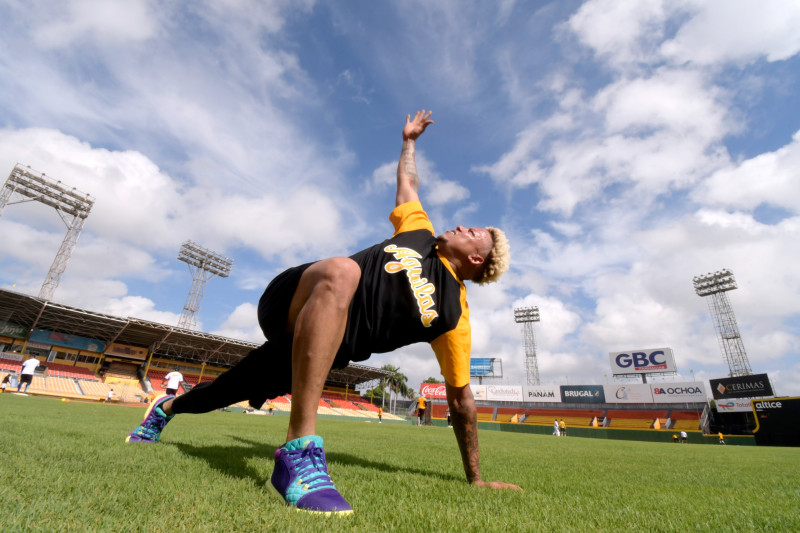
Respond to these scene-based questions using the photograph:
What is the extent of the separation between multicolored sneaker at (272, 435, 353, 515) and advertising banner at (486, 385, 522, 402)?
51.0 meters

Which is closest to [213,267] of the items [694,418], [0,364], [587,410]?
[0,364]

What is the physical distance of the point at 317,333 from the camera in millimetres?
1780

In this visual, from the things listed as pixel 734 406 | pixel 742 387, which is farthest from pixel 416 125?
pixel 742 387

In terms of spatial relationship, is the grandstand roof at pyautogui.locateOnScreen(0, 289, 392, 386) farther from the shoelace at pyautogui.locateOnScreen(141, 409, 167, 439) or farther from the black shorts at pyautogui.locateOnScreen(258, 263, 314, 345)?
the black shorts at pyautogui.locateOnScreen(258, 263, 314, 345)

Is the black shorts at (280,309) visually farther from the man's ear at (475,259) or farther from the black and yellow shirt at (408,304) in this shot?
the man's ear at (475,259)

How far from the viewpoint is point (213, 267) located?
4803cm

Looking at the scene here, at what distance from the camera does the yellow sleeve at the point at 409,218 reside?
2.71m

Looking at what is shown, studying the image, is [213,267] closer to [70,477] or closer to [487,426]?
[487,426]

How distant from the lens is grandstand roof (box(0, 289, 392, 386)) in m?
29.7

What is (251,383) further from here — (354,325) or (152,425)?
(152,425)

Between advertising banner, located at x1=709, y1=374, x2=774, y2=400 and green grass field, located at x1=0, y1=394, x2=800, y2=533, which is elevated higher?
advertising banner, located at x1=709, y1=374, x2=774, y2=400

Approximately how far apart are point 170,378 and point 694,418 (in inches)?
1812

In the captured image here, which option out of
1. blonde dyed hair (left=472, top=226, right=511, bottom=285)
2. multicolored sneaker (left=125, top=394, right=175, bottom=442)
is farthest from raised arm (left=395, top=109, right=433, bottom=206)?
multicolored sneaker (left=125, top=394, right=175, bottom=442)

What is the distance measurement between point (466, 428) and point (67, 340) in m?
45.5
